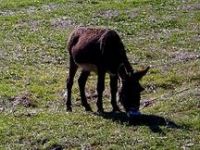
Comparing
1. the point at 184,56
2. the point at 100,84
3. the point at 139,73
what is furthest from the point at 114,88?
the point at 184,56

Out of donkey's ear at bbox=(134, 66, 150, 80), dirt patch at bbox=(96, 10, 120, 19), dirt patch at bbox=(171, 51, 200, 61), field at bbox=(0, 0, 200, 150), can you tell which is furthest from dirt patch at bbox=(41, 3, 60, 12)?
donkey's ear at bbox=(134, 66, 150, 80)

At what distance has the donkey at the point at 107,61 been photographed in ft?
56.0

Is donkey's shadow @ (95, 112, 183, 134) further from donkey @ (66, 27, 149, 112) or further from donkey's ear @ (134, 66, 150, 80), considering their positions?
donkey's ear @ (134, 66, 150, 80)

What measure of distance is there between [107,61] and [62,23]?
57.1ft

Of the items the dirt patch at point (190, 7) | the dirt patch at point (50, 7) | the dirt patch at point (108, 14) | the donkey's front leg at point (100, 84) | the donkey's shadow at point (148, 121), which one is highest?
the donkey's front leg at point (100, 84)

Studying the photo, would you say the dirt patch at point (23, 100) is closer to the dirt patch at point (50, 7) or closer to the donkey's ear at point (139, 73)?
the donkey's ear at point (139, 73)

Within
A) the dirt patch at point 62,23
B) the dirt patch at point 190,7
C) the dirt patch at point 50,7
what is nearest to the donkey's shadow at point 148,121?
the dirt patch at point 62,23

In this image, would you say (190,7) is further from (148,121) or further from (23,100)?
(148,121)

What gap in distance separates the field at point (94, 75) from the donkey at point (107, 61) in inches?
26.7

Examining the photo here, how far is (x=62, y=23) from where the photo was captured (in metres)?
34.9

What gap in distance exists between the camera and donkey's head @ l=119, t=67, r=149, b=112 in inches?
671

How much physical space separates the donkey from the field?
2.22ft

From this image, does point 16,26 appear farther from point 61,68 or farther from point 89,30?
point 89,30

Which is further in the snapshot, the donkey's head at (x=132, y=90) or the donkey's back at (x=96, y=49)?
the donkey's back at (x=96, y=49)
